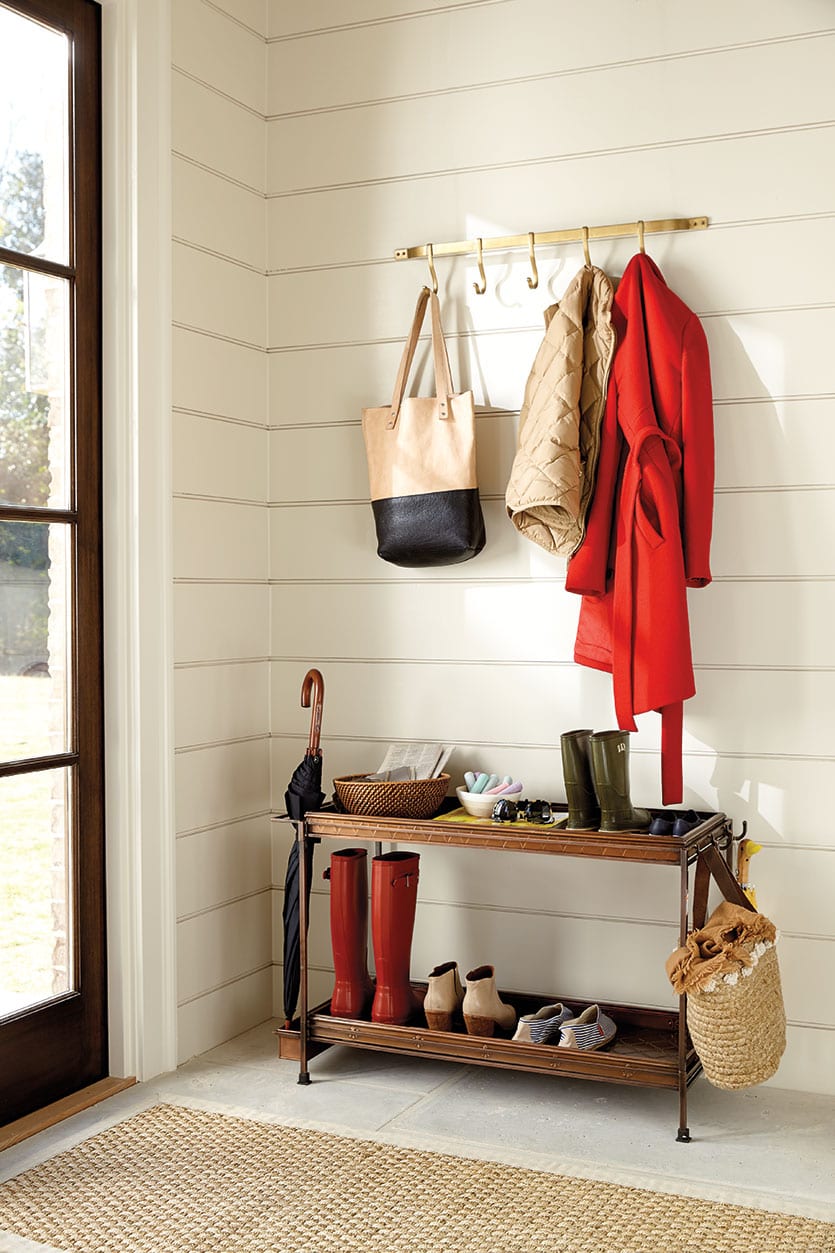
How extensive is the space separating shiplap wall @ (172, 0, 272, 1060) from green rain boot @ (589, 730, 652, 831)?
3.07 feet

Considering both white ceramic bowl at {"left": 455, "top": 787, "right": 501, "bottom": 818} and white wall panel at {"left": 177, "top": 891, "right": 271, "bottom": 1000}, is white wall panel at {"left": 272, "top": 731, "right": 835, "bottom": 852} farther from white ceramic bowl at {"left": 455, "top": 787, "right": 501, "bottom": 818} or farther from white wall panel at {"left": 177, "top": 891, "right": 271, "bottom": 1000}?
white wall panel at {"left": 177, "top": 891, "right": 271, "bottom": 1000}

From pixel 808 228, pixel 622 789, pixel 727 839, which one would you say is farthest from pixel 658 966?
pixel 808 228

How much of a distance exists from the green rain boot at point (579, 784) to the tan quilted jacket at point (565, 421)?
411 mm

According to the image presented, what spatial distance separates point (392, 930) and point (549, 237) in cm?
157

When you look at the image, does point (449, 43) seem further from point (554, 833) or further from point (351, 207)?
point (554, 833)

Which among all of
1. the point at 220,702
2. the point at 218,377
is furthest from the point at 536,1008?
the point at 218,377

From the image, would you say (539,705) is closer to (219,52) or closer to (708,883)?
(708,883)

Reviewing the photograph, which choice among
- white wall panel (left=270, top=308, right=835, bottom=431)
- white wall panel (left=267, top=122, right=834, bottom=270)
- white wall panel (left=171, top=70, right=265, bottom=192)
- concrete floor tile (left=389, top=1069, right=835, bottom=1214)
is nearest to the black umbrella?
concrete floor tile (left=389, top=1069, right=835, bottom=1214)

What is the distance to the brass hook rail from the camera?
2.71 metres

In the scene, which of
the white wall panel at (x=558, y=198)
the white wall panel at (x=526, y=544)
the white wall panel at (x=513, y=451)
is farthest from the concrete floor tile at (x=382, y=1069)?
the white wall panel at (x=558, y=198)

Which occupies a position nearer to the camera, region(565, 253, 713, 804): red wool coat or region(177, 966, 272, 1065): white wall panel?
region(565, 253, 713, 804): red wool coat

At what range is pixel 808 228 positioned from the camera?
2.62m

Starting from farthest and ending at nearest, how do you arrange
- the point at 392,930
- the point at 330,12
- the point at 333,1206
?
1. the point at 330,12
2. the point at 392,930
3. the point at 333,1206

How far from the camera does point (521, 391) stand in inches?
113
